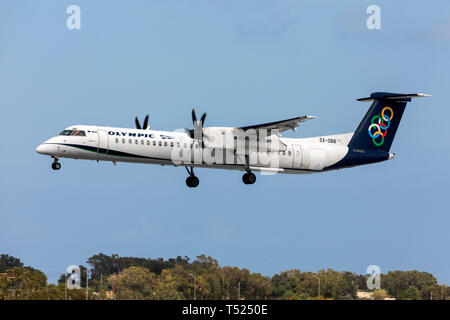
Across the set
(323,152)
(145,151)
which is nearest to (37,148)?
(145,151)

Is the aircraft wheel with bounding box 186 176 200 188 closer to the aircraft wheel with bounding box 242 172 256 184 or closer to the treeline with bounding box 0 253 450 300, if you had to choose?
the aircraft wheel with bounding box 242 172 256 184

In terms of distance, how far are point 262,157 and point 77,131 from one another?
9.34 meters

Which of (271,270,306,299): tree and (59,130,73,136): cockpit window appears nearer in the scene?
(59,130,73,136): cockpit window

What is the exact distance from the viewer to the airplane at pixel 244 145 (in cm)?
3538

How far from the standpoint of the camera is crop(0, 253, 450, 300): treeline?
40.7 meters

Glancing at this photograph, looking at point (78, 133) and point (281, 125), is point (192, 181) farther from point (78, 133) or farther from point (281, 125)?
point (78, 133)

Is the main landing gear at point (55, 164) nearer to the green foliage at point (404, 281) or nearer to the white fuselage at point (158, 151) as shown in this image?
the white fuselage at point (158, 151)

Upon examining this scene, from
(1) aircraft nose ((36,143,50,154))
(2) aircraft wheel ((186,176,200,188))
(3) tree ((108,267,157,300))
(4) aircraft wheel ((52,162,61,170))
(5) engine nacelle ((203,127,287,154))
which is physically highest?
(5) engine nacelle ((203,127,287,154))

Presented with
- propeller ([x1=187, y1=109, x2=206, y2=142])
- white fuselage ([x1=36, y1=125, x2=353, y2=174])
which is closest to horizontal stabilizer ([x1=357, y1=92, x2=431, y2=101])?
white fuselage ([x1=36, y1=125, x2=353, y2=174])

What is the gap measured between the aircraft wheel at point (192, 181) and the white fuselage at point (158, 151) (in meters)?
1.54

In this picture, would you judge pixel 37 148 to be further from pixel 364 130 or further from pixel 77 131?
pixel 364 130

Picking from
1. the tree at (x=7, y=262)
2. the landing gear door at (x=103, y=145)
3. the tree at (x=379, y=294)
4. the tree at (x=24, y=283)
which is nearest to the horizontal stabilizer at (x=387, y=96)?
the tree at (x=379, y=294)

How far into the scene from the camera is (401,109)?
133 ft
